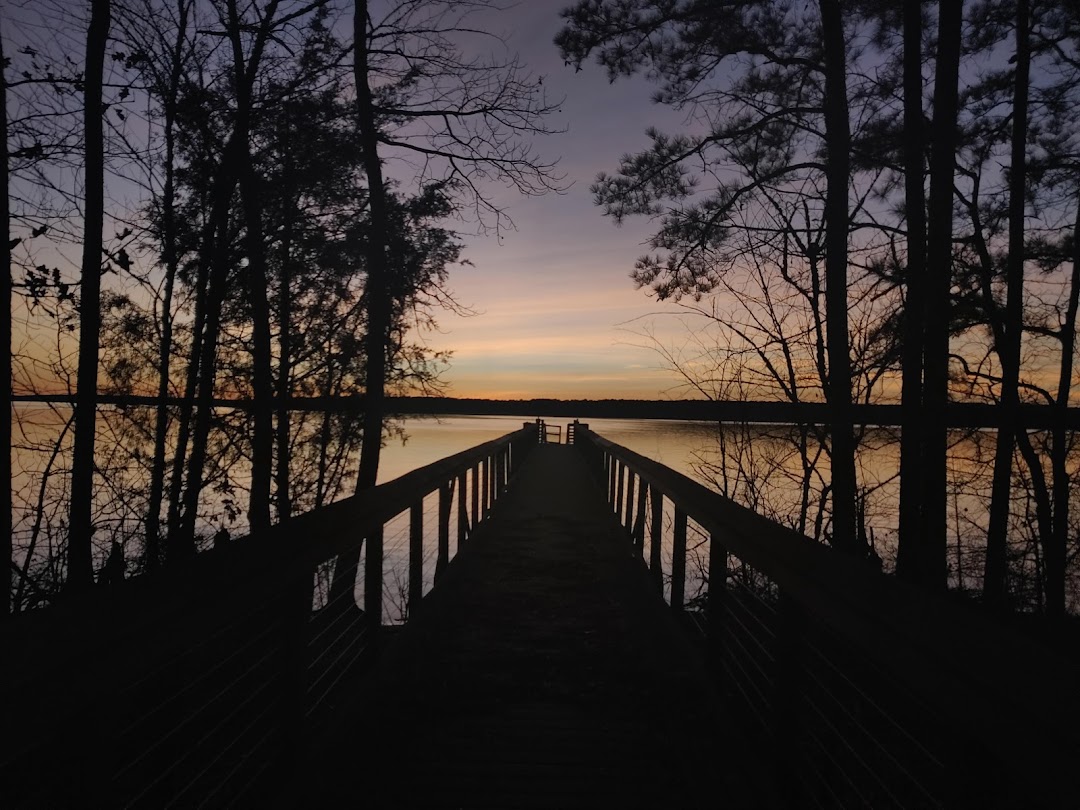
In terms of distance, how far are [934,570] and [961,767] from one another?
6388 mm

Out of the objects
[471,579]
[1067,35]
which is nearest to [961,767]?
[471,579]

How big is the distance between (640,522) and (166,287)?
8.48 meters

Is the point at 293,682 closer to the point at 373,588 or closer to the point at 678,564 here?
the point at 373,588

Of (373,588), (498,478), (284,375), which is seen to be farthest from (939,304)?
(284,375)

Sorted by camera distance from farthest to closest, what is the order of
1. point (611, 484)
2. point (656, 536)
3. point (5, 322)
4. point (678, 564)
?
point (611, 484), point (5, 322), point (656, 536), point (678, 564)

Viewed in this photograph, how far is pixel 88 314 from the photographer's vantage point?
7.25m

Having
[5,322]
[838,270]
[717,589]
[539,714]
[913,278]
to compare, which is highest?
[838,270]

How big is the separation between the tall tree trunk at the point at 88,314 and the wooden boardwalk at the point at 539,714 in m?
4.33

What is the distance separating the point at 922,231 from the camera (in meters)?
7.71

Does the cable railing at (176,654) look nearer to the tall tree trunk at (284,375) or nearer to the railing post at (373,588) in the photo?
the railing post at (373,588)

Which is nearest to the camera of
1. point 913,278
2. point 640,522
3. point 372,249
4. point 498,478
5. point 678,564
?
point 678,564

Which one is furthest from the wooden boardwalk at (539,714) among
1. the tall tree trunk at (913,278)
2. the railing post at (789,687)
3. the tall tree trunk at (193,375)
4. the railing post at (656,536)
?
the tall tree trunk at (193,375)

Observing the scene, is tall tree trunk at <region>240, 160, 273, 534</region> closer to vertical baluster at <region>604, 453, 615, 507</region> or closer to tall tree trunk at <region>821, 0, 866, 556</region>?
vertical baluster at <region>604, 453, 615, 507</region>

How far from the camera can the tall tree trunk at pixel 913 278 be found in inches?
299
